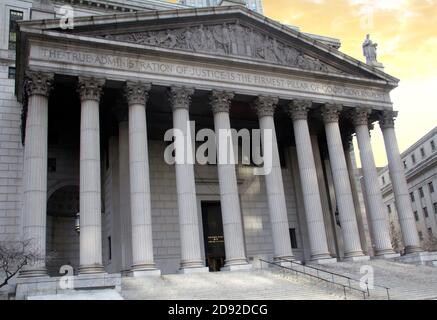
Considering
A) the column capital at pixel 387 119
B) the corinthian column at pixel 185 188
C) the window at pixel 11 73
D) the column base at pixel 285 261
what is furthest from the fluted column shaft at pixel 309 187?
the window at pixel 11 73

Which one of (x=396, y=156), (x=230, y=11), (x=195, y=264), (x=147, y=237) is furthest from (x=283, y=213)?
(x=230, y=11)

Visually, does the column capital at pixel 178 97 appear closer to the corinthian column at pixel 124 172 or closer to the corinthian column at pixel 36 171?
the corinthian column at pixel 124 172

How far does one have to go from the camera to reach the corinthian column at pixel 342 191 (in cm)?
3341

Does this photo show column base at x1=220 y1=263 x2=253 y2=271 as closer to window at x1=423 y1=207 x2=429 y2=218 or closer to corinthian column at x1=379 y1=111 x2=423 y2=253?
corinthian column at x1=379 y1=111 x2=423 y2=253

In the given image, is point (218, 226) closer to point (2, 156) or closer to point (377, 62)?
point (2, 156)

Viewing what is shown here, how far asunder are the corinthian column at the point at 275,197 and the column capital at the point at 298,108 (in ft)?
5.04

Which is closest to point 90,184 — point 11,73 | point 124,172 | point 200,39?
point 124,172

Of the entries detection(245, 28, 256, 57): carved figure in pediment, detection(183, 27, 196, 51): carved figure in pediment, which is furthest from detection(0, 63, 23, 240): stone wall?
detection(245, 28, 256, 57): carved figure in pediment

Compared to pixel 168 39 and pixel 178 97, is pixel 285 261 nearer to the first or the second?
pixel 178 97

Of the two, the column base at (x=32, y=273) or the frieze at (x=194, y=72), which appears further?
the frieze at (x=194, y=72)

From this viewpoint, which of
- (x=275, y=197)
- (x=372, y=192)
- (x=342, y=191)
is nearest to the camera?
(x=275, y=197)

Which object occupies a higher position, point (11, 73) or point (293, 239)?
point (11, 73)

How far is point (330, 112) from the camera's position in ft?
117

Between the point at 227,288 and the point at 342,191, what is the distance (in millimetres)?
14147
